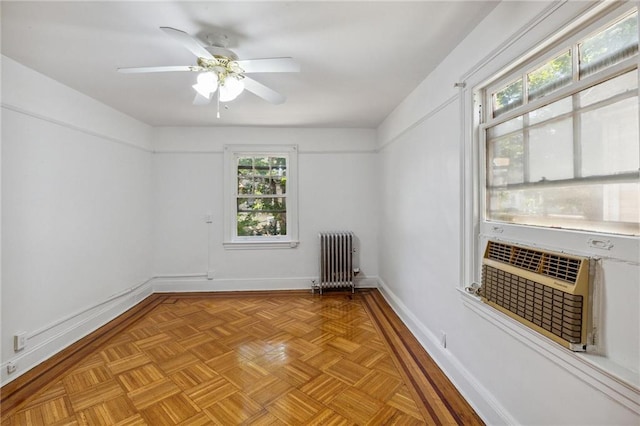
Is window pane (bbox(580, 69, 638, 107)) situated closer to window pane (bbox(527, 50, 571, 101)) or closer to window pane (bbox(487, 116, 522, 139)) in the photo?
window pane (bbox(527, 50, 571, 101))

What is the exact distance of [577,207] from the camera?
47.3 inches

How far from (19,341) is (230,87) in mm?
2627

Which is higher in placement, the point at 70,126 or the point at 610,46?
the point at 70,126

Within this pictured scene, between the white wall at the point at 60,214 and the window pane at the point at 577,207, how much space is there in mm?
3574

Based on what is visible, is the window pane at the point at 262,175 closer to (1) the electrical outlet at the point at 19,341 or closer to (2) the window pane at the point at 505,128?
(1) the electrical outlet at the point at 19,341

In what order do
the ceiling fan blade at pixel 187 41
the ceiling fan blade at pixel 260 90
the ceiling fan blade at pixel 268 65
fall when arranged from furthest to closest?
the ceiling fan blade at pixel 260 90 → the ceiling fan blade at pixel 268 65 → the ceiling fan blade at pixel 187 41

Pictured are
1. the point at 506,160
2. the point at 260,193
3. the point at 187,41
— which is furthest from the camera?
the point at 260,193

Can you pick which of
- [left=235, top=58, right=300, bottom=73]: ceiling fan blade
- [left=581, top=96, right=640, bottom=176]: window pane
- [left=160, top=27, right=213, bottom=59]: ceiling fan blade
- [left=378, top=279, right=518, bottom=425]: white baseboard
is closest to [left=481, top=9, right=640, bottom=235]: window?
[left=581, top=96, right=640, bottom=176]: window pane

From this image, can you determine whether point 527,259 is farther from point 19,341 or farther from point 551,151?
point 19,341

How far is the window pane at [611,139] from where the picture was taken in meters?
0.99

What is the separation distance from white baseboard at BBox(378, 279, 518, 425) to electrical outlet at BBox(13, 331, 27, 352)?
3.39m

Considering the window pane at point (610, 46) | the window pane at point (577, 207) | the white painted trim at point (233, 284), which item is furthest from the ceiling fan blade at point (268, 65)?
the white painted trim at point (233, 284)

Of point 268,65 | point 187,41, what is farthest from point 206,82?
point 268,65

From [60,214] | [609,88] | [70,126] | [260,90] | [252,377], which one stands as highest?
[260,90]
